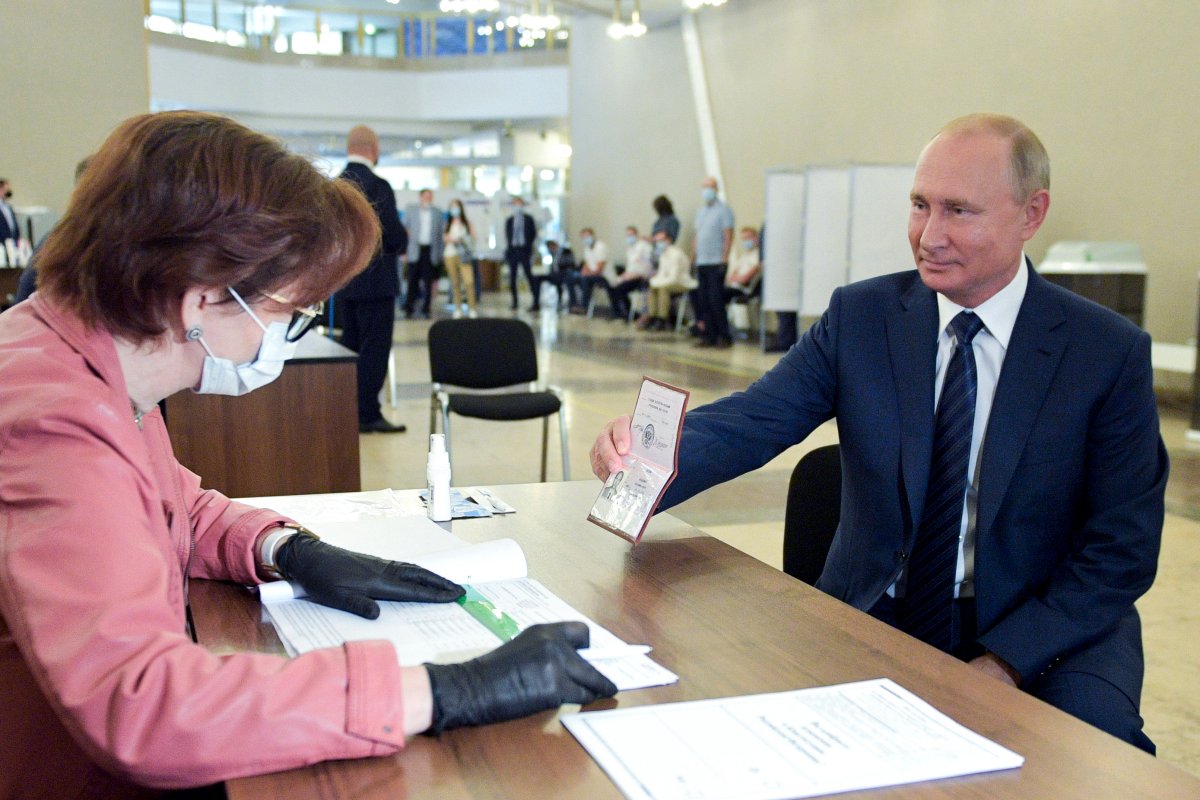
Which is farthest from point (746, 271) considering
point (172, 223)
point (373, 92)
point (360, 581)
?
point (373, 92)

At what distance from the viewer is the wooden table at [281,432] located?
3756mm

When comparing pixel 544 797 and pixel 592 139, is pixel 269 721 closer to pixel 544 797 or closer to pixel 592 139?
pixel 544 797

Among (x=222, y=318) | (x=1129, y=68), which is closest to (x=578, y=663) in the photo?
(x=222, y=318)

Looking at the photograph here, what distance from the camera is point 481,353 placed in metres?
5.05

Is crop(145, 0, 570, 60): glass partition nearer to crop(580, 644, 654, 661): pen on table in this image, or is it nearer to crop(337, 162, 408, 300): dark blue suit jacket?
crop(337, 162, 408, 300): dark blue suit jacket

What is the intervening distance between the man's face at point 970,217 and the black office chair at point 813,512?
439 mm

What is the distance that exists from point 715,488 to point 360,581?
3.95 metres

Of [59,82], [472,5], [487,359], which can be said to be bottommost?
[487,359]

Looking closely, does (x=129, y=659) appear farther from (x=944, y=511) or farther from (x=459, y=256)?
(x=459, y=256)

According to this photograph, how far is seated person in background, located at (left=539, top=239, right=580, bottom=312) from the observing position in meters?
16.4

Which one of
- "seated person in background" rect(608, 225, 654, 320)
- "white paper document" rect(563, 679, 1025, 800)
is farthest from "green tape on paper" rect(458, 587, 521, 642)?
"seated person in background" rect(608, 225, 654, 320)

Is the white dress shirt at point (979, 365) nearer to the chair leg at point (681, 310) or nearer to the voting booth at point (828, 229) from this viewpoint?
the voting booth at point (828, 229)

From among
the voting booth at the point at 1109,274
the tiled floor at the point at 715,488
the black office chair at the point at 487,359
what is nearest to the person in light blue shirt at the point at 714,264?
the tiled floor at the point at 715,488

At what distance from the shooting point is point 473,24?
814 inches
